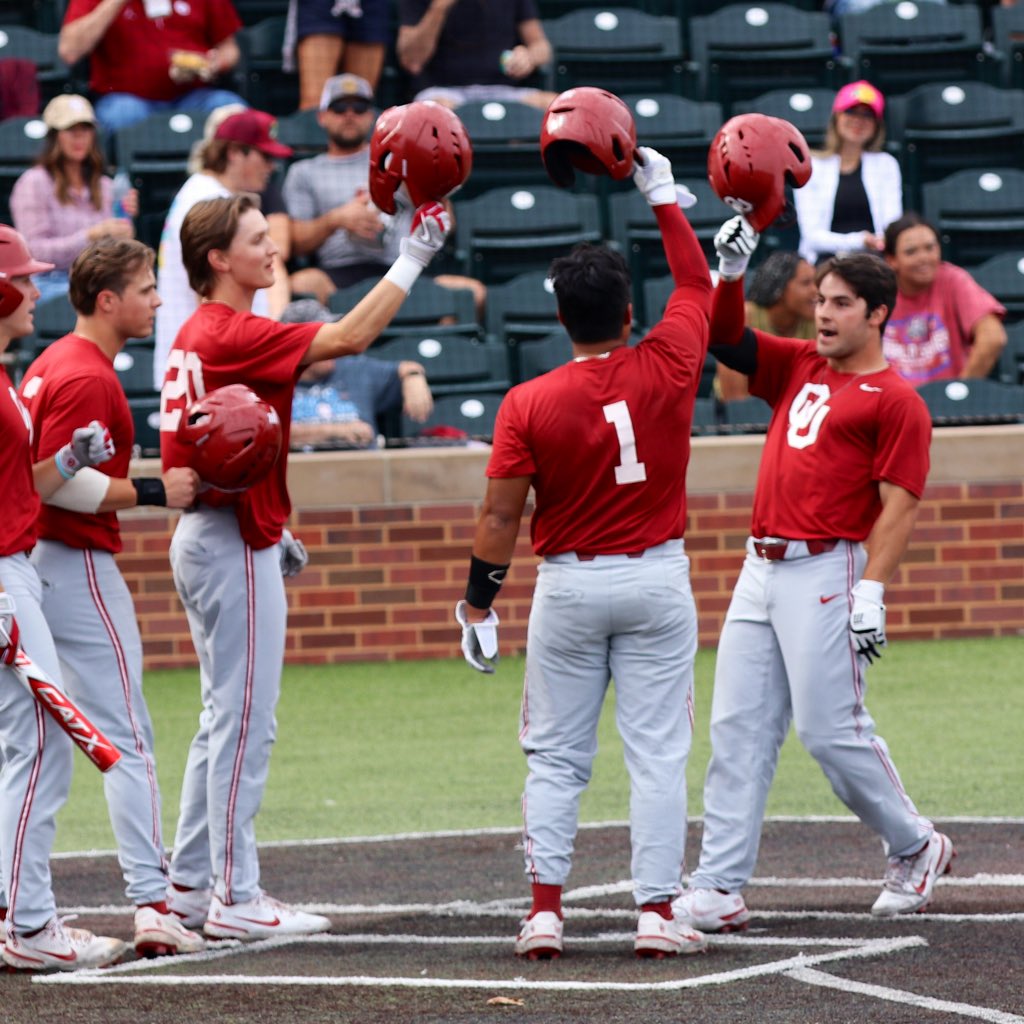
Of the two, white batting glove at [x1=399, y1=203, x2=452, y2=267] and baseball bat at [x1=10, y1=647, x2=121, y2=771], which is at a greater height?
white batting glove at [x1=399, y1=203, x2=452, y2=267]

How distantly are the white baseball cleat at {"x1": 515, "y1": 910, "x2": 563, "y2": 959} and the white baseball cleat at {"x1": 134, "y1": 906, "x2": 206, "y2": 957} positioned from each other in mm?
891

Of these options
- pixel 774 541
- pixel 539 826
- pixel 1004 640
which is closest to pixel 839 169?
pixel 1004 640

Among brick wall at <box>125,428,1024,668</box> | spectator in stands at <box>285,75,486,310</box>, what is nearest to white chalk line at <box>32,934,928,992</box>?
brick wall at <box>125,428,1024,668</box>

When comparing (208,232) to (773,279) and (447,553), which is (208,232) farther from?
(447,553)

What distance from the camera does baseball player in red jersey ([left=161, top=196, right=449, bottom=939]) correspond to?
523 centimetres

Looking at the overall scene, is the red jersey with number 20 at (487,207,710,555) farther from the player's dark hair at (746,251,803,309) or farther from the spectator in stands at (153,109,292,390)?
the player's dark hair at (746,251,803,309)

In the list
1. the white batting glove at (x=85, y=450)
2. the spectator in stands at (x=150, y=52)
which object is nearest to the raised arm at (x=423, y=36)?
the spectator in stands at (x=150, y=52)

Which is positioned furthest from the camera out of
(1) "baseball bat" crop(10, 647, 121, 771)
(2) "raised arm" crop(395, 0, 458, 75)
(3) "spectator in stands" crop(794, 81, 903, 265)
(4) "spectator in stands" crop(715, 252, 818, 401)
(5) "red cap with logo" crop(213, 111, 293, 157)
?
(2) "raised arm" crop(395, 0, 458, 75)

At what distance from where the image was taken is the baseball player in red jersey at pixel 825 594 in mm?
5293

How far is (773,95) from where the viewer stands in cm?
1198

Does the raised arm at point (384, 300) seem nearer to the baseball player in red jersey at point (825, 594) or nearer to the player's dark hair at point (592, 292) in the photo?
the player's dark hair at point (592, 292)

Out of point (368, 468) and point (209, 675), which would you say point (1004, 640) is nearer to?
point (368, 468)

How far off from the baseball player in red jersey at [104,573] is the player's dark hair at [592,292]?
110 cm

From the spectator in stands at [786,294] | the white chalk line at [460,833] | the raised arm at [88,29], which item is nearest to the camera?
the white chalk line at [460,833]
